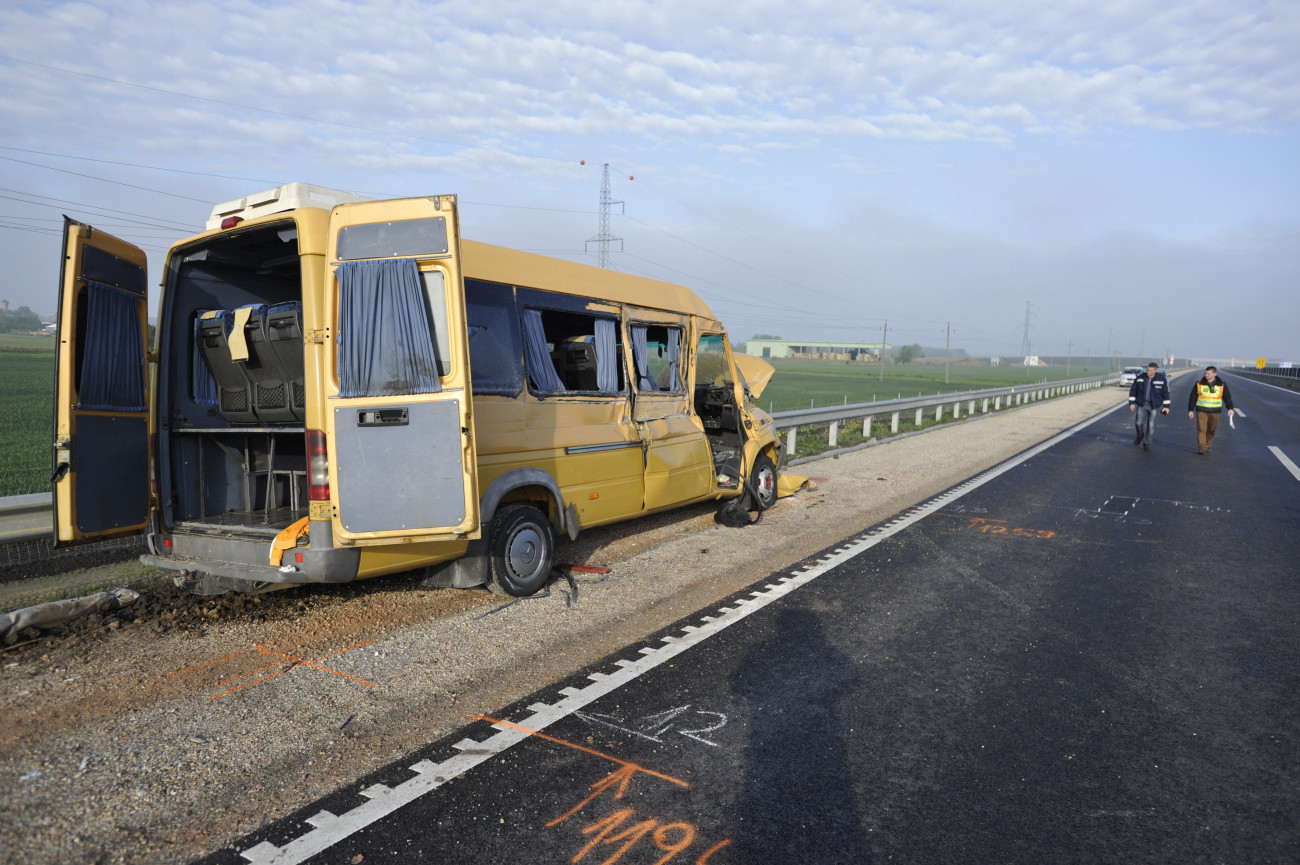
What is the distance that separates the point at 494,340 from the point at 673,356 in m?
2.79

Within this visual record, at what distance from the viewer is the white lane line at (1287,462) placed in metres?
12.7

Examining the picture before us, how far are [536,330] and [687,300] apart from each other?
2.77 metres

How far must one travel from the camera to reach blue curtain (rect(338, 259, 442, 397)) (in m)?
4.64

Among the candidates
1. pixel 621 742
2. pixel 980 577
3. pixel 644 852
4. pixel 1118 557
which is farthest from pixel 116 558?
pixel 1118 557

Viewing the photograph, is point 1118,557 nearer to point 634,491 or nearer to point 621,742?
point 634,491

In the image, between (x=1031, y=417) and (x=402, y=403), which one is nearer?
(x=402, y=403)

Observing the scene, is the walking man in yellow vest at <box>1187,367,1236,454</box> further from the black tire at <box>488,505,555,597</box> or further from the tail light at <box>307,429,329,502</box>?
the tail light at <box>307,429,329,502</box>

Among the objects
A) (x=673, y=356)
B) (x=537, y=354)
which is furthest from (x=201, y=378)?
(x=673, y=356)

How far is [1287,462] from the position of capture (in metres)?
14.1

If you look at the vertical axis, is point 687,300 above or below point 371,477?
above

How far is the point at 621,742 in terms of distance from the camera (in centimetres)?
355

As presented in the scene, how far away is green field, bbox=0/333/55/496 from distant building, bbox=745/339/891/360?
118 m

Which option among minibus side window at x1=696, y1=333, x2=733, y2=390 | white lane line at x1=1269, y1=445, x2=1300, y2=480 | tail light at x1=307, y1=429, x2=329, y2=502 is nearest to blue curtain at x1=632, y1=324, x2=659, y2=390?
minibus side window at x1=696, y1=333, x2=733, y2=390

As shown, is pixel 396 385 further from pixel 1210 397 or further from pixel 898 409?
pixel 1210 397
